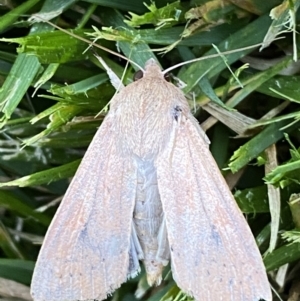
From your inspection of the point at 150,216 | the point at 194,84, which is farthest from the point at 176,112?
the point at 150,216

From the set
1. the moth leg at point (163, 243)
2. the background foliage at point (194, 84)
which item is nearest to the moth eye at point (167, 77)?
the background foliage at point (194, 84)

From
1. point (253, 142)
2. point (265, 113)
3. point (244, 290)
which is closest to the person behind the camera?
point (244, 290)

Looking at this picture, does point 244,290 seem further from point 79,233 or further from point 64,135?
point 64,135

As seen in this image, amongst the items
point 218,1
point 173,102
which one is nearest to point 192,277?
point 173,102

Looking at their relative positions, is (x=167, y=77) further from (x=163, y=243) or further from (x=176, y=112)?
(x=163, y=243)

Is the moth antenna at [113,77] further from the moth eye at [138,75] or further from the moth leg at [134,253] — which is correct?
the moth leg at [134,253]
